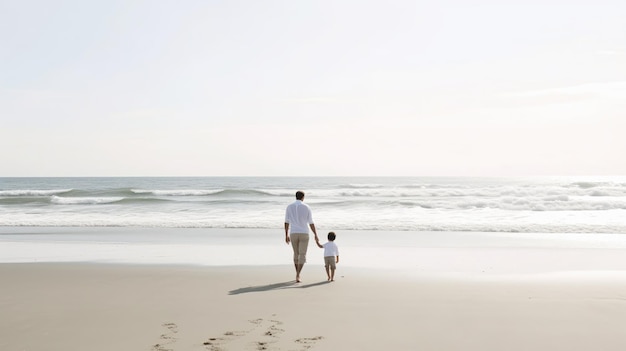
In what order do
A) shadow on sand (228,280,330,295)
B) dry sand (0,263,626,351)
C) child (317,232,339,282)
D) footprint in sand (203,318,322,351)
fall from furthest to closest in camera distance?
1. child (317,232,339,282)
2. shadow on sand (228,280,330,295)
3. dry sand (0,263,626,351)
4. footprint in sand (203,318,322,351)

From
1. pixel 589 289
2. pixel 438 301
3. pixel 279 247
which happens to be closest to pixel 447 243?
pixel 279 247

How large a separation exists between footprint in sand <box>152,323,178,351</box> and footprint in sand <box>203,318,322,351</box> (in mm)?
405

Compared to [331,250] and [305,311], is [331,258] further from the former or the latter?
[305,311]

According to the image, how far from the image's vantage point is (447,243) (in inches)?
634

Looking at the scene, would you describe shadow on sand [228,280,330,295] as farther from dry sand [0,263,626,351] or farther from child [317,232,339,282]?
child [317,232,339,282]

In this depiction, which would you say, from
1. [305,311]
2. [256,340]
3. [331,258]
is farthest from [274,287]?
[256,340]

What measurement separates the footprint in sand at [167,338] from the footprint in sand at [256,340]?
0.40 metres

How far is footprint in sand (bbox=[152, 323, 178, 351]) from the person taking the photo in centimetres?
583

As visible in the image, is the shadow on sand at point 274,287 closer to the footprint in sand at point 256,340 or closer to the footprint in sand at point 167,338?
the footprint in sand at point 167,338

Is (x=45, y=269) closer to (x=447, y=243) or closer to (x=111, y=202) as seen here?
(x=447, y=243)

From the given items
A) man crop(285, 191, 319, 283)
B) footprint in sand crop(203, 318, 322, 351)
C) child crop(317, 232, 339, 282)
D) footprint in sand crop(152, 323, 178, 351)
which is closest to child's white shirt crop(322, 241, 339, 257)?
child crop(317, 232, 339, 282)

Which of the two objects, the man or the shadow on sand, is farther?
the man

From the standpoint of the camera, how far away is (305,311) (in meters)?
7.39

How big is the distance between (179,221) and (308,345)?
64.0ft
